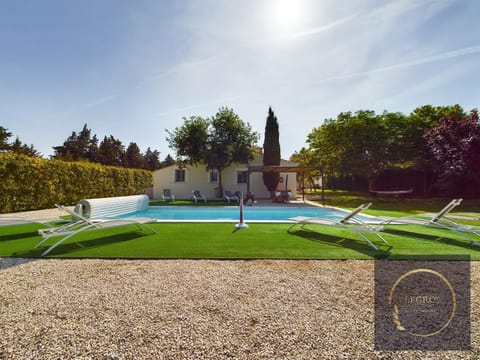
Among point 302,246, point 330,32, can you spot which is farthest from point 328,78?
point 302,246

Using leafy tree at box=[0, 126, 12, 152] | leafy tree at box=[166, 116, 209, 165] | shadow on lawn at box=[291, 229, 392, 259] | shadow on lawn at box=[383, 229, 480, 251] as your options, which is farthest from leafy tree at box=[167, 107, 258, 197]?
leafy tree at box=[0, 126, 12, 152]

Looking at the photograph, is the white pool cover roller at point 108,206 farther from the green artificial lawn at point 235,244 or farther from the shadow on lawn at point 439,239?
the shadow on lawn at point 439,239

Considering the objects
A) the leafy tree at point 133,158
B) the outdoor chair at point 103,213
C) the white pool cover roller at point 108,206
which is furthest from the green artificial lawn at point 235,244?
the leafy tree at point 133,158

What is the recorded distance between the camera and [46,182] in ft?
41.7

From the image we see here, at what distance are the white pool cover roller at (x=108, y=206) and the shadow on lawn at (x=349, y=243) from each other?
7.26 metres

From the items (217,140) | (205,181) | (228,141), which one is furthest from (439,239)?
(205,181)

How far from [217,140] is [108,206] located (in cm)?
1169

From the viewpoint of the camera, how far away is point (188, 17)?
932 centimetres

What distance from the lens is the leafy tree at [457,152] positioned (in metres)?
16.5

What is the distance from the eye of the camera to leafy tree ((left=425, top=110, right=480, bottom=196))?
1647cm

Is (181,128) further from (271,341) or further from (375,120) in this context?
(271,341)

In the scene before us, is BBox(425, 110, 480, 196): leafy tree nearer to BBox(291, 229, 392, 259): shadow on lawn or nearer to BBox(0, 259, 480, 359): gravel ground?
BBox(291, 229, 392, 259): shadow on lawn

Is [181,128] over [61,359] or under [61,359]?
over

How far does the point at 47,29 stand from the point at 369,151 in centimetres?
2377
